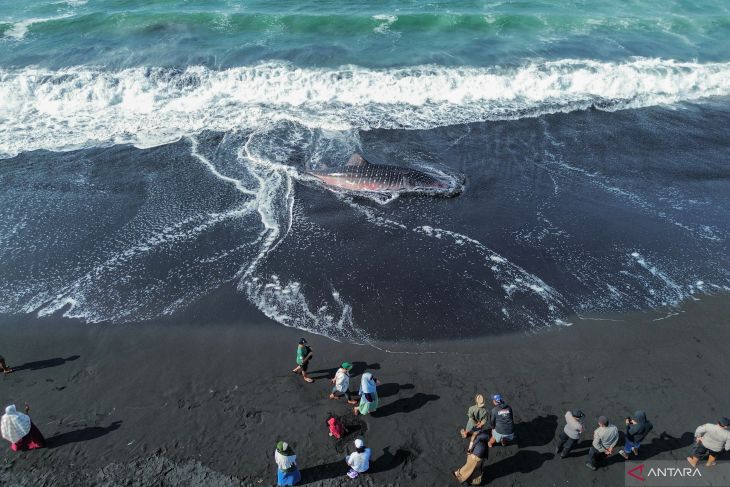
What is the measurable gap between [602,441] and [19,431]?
12.8 meters

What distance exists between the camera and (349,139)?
80.9ft

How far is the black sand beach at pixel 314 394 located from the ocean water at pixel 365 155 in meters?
0.94

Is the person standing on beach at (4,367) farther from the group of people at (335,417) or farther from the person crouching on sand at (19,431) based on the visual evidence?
the group of people at (335,417)

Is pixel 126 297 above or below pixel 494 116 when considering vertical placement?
below

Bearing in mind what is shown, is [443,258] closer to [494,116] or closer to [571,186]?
[571,186]

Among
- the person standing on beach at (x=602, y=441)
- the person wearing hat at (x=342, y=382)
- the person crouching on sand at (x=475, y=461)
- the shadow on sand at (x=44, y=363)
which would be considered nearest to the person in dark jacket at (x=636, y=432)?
the person standing on beach at (x=602, y=441)

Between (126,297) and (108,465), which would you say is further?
(126,297)

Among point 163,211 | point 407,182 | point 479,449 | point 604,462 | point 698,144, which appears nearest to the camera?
point 479,449

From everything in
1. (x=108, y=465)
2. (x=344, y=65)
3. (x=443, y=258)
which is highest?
(x=344, y=65)

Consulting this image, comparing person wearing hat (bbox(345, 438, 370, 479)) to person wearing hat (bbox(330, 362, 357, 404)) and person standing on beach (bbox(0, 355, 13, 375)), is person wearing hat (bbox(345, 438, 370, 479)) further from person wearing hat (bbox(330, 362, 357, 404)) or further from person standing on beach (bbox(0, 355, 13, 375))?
person standing on beach (bbox(0, 355, 13, 375))

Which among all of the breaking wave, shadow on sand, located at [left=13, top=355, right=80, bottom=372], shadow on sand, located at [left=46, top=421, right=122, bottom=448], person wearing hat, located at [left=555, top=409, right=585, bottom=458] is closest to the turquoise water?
the breaking wave

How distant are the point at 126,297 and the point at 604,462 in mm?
14169

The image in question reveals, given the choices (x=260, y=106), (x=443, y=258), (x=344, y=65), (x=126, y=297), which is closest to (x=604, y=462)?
(x=443, y=258)

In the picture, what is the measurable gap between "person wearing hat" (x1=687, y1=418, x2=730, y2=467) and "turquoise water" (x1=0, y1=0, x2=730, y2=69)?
26900 millimetres
